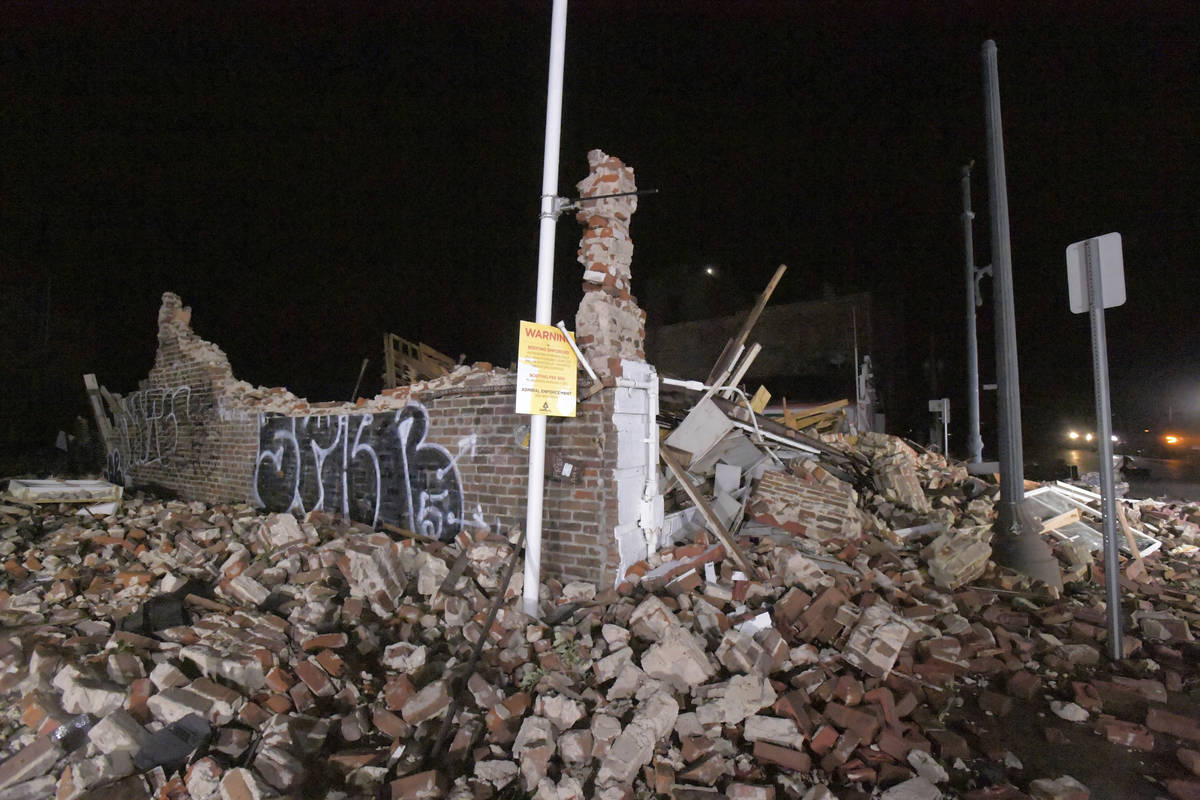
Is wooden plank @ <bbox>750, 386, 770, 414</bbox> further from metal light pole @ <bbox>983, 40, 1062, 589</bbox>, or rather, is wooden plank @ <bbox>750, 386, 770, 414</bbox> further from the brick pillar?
the brick pillar

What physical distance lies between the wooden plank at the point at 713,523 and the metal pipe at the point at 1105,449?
2.28 metres

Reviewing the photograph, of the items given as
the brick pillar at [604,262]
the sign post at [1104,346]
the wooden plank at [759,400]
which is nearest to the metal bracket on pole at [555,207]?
the brick pillar at [604,262]

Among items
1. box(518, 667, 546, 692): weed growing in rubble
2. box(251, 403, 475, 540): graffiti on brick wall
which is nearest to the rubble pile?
box(518, 667, 546, 692): weed growing in rubble

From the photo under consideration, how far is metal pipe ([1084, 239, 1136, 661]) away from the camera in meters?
3.62

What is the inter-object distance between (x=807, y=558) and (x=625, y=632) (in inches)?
67.0

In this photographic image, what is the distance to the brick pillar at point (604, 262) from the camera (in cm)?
429

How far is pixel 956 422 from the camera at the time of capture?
26.2 metres

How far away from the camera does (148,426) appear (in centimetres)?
985

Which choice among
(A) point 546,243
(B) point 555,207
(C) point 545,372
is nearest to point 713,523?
(C) point 545,372

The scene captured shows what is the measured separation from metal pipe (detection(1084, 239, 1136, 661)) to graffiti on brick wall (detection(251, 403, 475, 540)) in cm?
473

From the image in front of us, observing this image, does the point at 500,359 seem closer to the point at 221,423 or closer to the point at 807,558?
the point at 221,423

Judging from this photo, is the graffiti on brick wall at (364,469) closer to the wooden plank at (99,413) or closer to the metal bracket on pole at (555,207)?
the metal bracket on pole at (555,207)

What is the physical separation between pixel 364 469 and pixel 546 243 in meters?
3.57

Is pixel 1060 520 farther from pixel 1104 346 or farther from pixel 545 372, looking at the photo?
pixel 545 372
